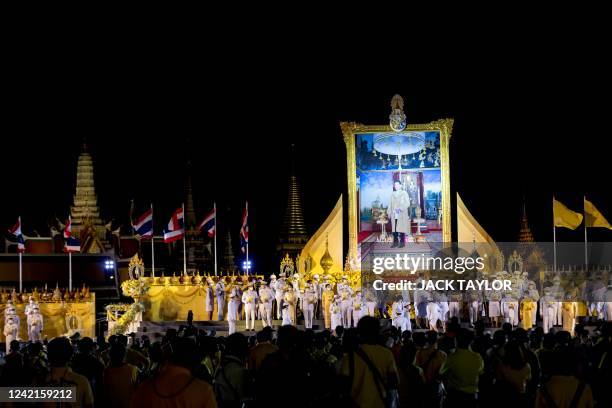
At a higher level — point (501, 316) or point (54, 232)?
point (54, 232)

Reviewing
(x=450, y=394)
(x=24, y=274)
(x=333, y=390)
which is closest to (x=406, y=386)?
(x=450, y=394)

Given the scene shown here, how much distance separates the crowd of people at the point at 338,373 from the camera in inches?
363

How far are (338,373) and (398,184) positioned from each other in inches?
1230

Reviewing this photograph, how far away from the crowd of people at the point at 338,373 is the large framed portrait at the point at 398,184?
26.3 m

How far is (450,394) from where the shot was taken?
1238cm

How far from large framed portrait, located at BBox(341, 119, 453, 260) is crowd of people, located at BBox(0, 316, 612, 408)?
86.4 feet

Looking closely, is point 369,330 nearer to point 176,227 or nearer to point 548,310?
point 548,310

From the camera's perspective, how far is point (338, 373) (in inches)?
410

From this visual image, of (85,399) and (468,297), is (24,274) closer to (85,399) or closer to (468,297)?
(468,297)

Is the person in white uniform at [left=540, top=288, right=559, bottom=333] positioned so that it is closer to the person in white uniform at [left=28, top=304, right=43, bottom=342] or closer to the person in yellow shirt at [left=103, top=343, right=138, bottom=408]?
the person in white uniform at [left=28, top=304, right=43, bottom=342]

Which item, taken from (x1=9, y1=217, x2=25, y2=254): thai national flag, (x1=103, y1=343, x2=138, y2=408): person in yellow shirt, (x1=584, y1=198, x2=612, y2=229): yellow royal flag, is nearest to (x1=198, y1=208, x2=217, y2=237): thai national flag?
(x1=9, y1=217, x2=25, y2=254): thai national flag

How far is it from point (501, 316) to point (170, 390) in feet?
91.4

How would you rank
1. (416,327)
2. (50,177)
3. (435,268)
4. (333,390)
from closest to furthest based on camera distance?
(333,390)
(416,327)
(435,268)
(50,177)

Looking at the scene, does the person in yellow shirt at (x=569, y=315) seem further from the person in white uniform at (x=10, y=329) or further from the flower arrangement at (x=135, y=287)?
the person in white uniform at (x=10, y=329)
